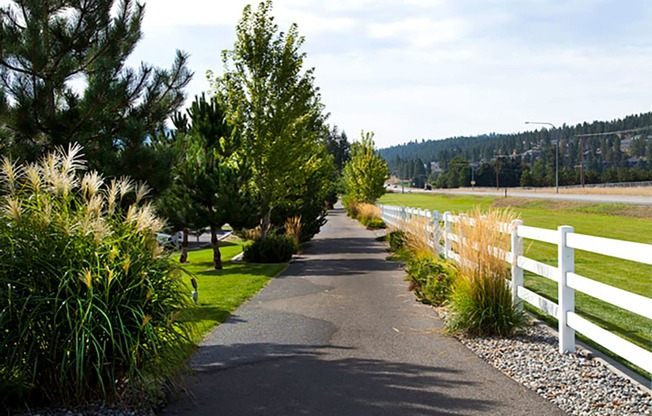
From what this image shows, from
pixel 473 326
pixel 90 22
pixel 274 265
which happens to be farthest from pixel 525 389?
pixel 274 265

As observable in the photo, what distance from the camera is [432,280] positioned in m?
9.82

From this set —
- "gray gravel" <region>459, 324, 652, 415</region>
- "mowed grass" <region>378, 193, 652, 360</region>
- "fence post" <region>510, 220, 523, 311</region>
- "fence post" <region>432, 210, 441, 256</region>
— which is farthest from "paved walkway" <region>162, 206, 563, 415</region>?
"fence post" <region>432, 210, 441, 256</region>

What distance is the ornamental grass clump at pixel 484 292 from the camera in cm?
762

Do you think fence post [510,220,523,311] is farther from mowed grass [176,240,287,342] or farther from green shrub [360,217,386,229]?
green shrub [360,217,386,229]

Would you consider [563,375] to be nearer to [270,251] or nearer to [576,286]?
[576,286]

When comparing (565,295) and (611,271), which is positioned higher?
(565,295)

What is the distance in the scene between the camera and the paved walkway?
5.16 metres

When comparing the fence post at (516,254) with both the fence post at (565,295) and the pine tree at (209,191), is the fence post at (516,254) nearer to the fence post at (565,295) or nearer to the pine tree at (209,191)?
the fence post at (565,295)

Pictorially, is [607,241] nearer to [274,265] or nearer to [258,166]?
[274,265]

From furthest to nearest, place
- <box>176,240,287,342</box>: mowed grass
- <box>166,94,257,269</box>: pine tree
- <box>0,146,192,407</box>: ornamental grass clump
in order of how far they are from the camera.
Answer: <box>166,94,257,269</box>: pine tree, <box>176,240,287,342</box>: mowed grass, <box>0,146,192,407</box>: ornamental grass clump

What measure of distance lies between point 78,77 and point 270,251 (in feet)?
34.2

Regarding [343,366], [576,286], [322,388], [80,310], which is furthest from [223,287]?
[80,310]

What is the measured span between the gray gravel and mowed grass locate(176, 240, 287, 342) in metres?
3.14

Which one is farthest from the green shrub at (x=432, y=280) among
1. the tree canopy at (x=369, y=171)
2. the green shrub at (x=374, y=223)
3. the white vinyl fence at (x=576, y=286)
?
the tree canopy at (x=369, y=171)
